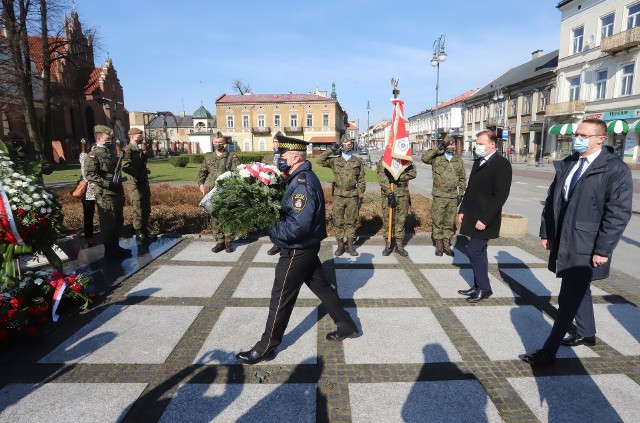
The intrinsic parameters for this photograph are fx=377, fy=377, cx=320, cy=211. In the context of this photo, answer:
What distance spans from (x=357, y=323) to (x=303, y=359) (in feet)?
3.00

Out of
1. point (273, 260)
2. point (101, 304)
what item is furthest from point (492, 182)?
point (101, 304)

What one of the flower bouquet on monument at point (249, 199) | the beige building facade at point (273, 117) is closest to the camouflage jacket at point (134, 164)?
the flower bouquet on monument at point (249, 199)

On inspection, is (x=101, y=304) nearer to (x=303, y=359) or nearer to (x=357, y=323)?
(x=303, y=359)

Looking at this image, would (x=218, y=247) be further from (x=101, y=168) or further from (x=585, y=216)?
(x=585, y=216)

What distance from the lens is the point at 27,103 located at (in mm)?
22516

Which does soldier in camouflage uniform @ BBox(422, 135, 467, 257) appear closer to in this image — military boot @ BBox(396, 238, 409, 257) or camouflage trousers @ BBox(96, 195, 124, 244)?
military boot @ BBox(396, 238, 409, 257)

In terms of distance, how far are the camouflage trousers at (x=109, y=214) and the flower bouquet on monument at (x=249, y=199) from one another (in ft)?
12.2

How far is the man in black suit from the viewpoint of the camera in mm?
4422

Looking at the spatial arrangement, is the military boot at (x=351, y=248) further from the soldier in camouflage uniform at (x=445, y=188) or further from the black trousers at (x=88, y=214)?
the black trousers at (x=88, y=214)

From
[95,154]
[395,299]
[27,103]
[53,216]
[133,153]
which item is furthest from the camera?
[27,103]

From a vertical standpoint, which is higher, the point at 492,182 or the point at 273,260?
the point at 492,182

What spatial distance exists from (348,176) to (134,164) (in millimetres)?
3899

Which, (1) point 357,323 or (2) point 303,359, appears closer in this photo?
(2) point 303,359

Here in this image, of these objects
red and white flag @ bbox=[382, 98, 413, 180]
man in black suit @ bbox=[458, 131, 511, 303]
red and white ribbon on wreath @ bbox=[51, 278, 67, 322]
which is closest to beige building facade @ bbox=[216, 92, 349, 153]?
red and white flag @ bbox=[382, 98, 413, 180]
